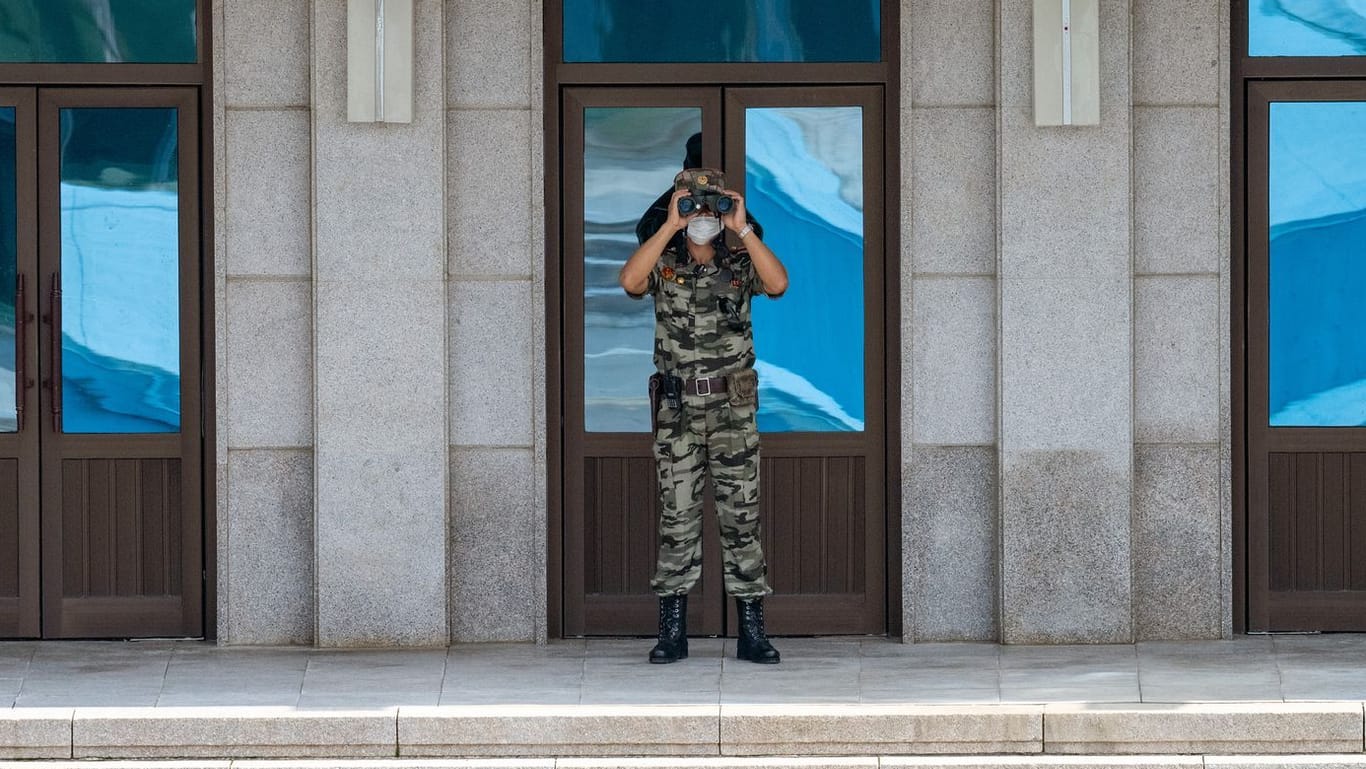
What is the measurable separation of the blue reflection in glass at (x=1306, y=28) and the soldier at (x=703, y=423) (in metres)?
2.69

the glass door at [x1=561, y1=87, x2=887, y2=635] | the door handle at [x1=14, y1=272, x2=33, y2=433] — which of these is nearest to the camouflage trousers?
the glass door at [x1=561, y1=87, x2=887, y2=635]

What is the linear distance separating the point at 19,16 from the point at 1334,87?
20.8 feet

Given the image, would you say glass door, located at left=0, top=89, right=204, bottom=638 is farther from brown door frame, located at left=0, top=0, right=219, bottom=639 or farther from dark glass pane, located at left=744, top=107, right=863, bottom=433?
dark glass pane, located at left=744, top=107, right=863, bottom=433

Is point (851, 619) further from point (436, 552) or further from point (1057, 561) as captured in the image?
point (436, 552)

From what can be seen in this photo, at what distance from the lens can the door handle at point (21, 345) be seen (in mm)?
10180

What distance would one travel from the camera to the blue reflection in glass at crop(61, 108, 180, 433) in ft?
33.5

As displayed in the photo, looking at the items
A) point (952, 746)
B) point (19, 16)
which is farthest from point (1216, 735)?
point (19, 16)

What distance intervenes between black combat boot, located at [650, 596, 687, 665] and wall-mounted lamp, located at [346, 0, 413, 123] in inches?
99.8

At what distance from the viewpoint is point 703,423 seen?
9578 mm

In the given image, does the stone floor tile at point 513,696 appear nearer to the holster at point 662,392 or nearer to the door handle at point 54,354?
the holster at point 662,392

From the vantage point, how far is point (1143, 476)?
1005cm

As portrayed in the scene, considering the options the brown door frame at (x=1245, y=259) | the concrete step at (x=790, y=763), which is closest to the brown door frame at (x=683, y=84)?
the brown door frame at (x=1245, y=259)

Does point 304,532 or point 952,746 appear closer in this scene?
point 952,746

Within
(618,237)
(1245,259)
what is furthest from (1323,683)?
(618,237)
